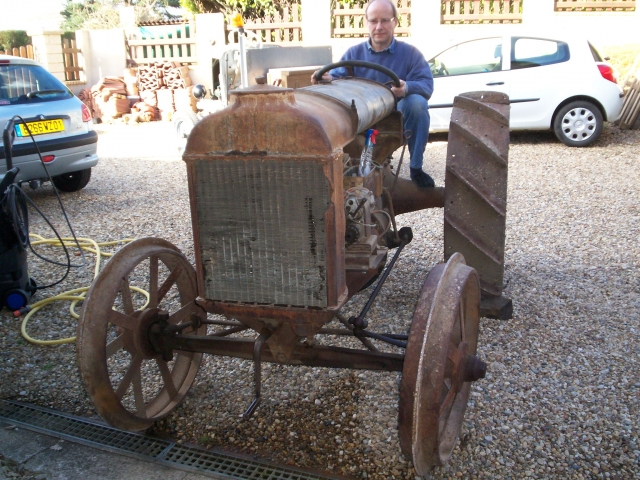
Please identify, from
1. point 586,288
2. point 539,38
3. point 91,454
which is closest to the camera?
point 91,454

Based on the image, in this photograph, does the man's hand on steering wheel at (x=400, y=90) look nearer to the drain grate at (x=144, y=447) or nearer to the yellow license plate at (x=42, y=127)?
the drain grate at (x=144, y=447)

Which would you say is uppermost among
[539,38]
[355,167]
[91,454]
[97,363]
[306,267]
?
[539,38]

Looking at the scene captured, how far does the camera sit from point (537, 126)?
939 centimetres

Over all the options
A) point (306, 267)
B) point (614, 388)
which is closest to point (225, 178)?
point (306, 267)

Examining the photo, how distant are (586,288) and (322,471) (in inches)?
101

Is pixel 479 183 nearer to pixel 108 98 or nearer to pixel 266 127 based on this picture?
pixel 266 127

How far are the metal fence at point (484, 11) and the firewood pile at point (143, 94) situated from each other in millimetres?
5846

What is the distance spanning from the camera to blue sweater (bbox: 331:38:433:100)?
3.92 meters

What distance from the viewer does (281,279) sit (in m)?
2.40

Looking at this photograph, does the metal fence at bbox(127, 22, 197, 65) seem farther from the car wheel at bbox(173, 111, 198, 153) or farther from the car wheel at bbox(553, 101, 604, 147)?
the car wheel at bbox(553, 101, 604, 147)

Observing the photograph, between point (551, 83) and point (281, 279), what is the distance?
7873mm

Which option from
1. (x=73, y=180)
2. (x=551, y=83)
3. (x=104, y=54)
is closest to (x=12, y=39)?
(x=104, y=54)

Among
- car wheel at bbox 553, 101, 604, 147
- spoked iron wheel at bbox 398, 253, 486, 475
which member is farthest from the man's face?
car wheel at bbox 553, 101, 604, 147

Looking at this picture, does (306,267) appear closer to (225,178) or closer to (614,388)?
(225,178)
